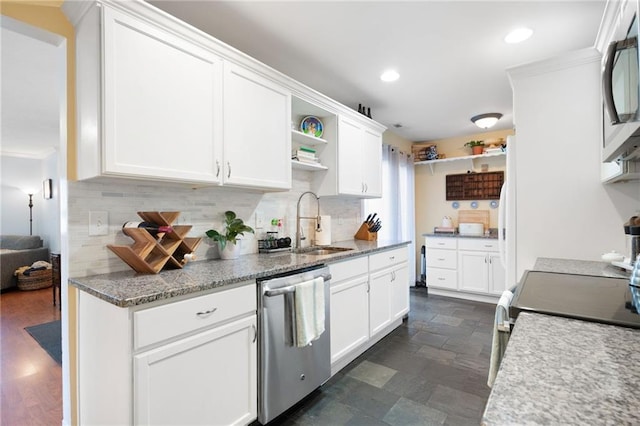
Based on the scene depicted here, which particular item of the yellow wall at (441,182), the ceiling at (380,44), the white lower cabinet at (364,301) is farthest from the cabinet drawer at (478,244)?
the ceiling at (380,44)

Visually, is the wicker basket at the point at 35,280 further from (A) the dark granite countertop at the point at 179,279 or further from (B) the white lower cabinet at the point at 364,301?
(B) the white lower cabinet at the point at 364,301

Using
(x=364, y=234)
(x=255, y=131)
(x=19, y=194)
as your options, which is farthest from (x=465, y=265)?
(x=19, y=194)

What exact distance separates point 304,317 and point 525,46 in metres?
2.56

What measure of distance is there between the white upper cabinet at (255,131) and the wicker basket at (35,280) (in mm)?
5395

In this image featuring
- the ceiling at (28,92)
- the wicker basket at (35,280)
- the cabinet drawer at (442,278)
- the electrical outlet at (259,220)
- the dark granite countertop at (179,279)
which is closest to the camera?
the dark granite countertop at (179,279)

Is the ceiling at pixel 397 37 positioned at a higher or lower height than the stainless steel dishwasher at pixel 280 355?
higher

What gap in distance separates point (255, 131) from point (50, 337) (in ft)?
10.3

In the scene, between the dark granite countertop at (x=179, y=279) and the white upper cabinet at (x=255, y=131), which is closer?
the dark granite countertop at (x=179, y=279)

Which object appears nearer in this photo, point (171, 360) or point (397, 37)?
point (171, 360)

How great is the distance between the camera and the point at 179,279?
4.91ft

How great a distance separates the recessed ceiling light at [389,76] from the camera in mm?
2697

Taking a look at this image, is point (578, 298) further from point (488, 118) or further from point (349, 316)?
point (488, 118)

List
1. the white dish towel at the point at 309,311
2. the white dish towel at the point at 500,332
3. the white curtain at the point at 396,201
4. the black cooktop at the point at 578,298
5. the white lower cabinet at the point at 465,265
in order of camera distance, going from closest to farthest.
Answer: the black cooktop at the point at 578,298 → the white dish towel at the point at 500,332 → the white dish towel at the point at 309,311 → the white lower cabinet at the point at 465,265 → the white curtain at the point at 396,201

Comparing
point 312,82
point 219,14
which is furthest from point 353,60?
point 219,14
